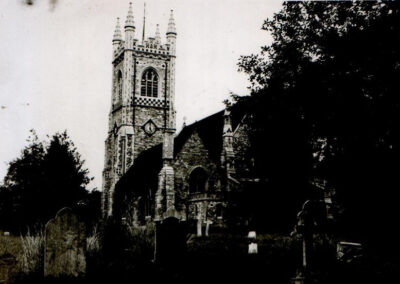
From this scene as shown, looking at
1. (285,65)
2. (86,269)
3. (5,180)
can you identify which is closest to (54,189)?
(5,180)

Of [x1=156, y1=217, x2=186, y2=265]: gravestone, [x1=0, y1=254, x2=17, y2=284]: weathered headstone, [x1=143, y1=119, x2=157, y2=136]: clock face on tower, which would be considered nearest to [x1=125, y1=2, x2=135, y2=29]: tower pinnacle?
[x1=143, y1=119, x2=157, y2=136]: clock face on tower

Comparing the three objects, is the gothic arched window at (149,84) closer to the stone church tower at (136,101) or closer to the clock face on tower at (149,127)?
the stone church tower at (136,101)

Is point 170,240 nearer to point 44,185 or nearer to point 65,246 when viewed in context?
point 65,246

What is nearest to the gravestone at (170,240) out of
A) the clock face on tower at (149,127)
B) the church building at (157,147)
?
the church building at (157,147)

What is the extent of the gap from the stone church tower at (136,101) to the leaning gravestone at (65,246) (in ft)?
119

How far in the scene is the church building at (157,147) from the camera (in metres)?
37.0

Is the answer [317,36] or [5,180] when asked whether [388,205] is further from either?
[5,180]

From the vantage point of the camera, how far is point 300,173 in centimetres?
2320

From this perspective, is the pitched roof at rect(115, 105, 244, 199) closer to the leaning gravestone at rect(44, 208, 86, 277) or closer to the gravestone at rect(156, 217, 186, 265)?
the gravestone at rect(156, 217, 186, 265)

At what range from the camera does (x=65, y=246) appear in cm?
1042

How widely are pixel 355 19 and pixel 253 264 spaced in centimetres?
1304

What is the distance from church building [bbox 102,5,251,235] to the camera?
37.0 meters

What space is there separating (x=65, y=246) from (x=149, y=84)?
131ft

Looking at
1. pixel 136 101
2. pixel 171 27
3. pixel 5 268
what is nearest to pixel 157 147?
pixel 136 101
